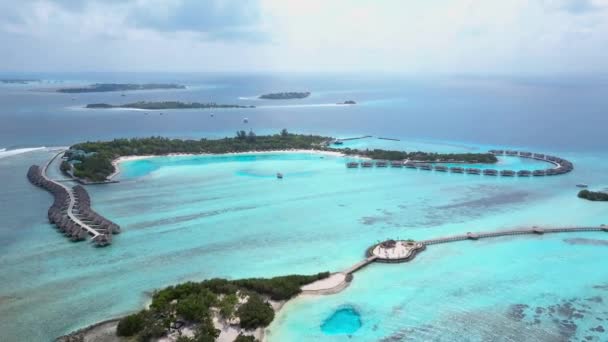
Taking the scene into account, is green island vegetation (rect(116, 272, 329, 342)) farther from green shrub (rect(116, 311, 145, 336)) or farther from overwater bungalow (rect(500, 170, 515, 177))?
overwater bungalow (rect(500, 170, 515, 177))

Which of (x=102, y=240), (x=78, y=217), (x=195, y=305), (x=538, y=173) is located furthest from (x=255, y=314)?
(x=538, y=173)

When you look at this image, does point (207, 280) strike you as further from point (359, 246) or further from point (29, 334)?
point (359, 246)

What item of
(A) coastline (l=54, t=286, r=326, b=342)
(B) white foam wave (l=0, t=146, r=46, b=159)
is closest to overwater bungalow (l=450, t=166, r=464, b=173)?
(A) coastline (l=54, t=286, r=326, b=342)

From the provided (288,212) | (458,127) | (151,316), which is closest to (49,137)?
(288,212)

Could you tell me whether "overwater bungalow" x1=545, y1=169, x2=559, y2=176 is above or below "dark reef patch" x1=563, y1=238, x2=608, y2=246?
above

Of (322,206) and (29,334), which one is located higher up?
(322,206)

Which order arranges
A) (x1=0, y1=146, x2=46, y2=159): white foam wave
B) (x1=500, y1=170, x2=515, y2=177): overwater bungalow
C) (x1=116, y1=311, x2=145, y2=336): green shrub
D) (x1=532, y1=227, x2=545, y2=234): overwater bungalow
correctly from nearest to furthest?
(x1=116, y1=311, x2=145, y2=336): green shrub
(x1=532, y1=227, x2=545, y2=234): overwater bungalow
(x1=500, y1=170, x2=515, y2=177): overwater bungalow
(x1=0, y1=146, x2=46, y2=159): white foam wave

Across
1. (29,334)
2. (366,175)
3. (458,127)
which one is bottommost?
(29,334)
